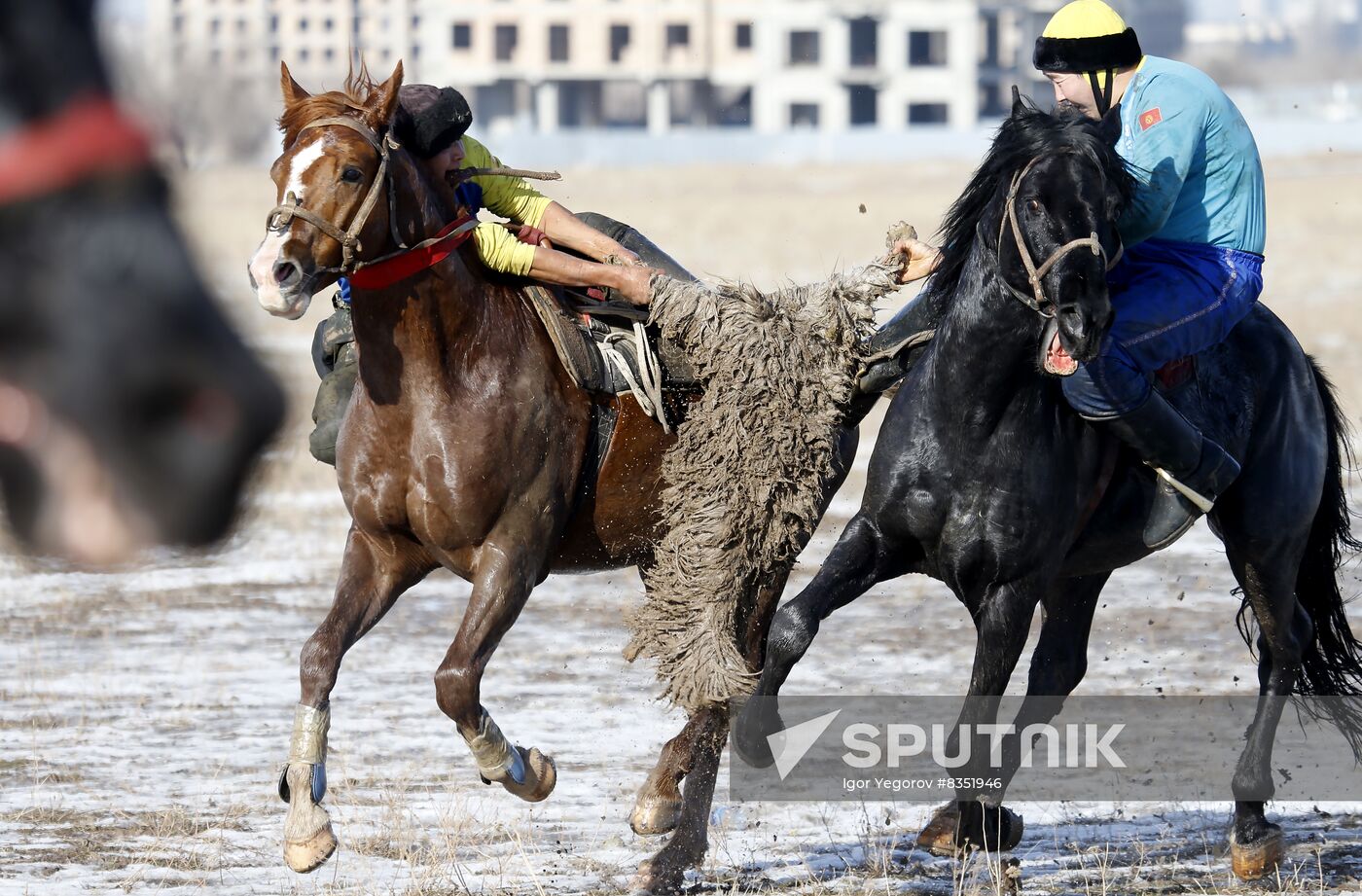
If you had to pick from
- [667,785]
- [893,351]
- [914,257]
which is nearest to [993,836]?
[667,785]

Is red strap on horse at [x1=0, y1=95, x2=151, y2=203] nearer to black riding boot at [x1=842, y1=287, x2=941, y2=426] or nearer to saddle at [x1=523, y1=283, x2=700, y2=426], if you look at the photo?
saddle at [x1=523, y1=283, x2=700, y2=426]

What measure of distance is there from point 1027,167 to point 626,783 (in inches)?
120

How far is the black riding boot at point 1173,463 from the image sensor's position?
17.6 ft

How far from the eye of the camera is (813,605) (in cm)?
532

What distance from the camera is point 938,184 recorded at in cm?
4231

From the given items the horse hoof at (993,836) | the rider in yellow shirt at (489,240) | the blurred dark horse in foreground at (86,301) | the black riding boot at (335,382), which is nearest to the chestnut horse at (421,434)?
the rider in yellow shirt at (489,240)

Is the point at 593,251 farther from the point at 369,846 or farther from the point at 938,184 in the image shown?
the point at 938,184

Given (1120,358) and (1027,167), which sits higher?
(1027,167)

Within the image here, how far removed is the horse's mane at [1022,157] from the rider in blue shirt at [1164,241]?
0.22 m

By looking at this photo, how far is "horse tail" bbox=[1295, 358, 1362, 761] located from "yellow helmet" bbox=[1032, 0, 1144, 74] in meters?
1.72

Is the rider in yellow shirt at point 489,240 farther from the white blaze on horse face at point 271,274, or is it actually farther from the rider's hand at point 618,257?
the white blaze on horse face at point 271,274

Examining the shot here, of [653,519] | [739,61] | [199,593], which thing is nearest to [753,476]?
[653,519]

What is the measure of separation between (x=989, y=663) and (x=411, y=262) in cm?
213
